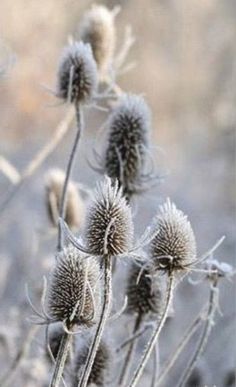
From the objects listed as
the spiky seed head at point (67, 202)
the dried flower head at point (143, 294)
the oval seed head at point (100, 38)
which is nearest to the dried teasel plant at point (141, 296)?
the dried flower head at point (143, 294)

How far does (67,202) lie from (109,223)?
1.89 feet

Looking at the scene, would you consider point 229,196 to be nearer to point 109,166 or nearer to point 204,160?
point 204,160

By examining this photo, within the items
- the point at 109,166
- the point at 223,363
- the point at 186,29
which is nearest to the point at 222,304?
the point at 223,363

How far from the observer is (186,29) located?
4816mm

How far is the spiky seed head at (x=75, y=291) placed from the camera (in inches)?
34.6

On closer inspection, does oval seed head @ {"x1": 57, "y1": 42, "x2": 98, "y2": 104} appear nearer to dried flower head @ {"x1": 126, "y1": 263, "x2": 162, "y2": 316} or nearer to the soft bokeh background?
dried flower head @ {"x1": 126, "y1": 263, "x2": 162, "y2": 316}

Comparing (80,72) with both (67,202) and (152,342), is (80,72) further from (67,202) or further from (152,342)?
(152,342)

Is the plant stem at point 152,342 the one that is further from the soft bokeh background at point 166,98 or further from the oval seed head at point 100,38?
the soft bokeh background at point 166,98

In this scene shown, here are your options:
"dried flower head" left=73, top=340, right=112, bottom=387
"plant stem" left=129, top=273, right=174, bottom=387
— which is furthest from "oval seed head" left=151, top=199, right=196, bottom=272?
"dried flower head" left=73, top=340, right=112, bottom=387

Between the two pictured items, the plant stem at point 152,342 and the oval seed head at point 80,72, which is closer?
the plant stem at point 152,342

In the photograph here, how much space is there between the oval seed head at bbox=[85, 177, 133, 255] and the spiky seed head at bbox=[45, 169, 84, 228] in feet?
1.65

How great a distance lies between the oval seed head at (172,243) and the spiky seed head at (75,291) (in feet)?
0.22

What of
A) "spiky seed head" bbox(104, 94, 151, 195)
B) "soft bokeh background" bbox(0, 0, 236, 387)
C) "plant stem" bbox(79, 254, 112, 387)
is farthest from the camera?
"soft bokeh background" bbox(0, 0, 236, 387)

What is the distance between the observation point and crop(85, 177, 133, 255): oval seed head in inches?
33.7
